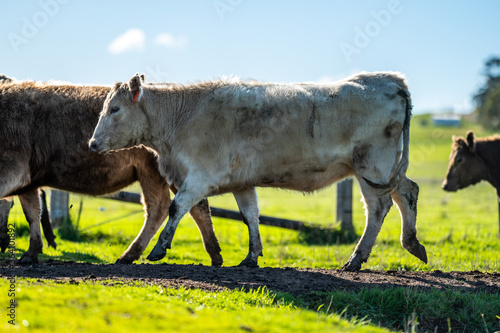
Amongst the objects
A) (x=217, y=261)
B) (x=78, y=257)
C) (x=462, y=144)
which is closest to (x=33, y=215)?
(x=78, y=257)

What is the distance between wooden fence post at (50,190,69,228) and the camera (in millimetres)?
12500

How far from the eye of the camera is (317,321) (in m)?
5.16

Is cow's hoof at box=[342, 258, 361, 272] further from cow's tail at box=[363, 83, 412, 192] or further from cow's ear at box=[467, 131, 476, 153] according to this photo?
cow's ear at box=[467, 131, 476, 153]

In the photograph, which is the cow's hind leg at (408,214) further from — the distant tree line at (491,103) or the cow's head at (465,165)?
the distant tree line at (491,103)

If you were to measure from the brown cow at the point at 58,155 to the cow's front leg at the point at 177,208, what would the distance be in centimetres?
144

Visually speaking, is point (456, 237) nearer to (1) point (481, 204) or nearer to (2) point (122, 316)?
(2) point (122, 316)

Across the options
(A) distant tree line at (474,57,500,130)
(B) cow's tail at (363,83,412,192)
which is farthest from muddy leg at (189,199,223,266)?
(A) distant tree line at (474,57,500,130)

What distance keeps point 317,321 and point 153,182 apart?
179 inches

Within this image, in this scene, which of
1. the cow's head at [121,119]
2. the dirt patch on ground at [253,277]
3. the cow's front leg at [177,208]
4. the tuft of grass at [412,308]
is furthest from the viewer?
the cow's head at [121,119]

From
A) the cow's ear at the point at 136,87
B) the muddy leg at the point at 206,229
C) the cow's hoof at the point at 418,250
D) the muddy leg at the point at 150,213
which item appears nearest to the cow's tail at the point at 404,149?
the cow's hoof at the point at 418,250

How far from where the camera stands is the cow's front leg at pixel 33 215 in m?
8.62

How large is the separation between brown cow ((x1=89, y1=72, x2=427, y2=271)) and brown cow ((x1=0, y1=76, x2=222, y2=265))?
700mm

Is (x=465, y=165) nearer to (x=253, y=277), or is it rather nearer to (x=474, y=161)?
(x=474, y=161)

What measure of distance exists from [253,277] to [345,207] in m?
6.53
